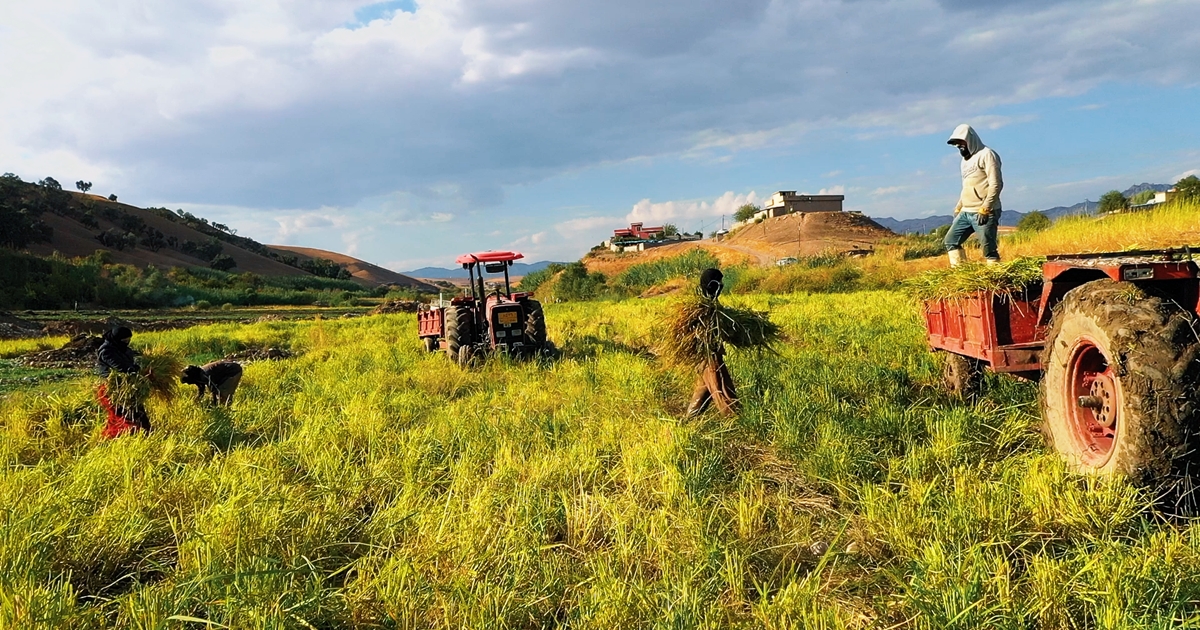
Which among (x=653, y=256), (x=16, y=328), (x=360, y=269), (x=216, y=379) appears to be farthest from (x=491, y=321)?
(x=360, y=269)

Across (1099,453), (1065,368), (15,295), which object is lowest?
(1099,453)

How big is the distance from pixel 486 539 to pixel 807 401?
2.87 meters

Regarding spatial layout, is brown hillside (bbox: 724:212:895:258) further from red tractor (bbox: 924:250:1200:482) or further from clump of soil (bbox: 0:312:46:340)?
red tractor (bbox: 924:250:1200:482)

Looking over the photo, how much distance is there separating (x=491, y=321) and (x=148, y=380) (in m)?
4.66

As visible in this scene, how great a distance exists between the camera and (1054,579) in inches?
89.7

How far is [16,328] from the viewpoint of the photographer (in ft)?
60.2

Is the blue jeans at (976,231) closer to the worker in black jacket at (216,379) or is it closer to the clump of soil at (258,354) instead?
the worker in black jacket at (216,379)

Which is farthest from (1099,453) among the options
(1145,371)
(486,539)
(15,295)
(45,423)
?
(15,295)

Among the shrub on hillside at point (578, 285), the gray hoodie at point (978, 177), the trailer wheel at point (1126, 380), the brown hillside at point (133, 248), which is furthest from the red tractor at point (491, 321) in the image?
the brown hillside at point (133, 248)

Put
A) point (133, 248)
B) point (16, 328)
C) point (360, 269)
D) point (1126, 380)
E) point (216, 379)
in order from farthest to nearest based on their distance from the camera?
point (360, 269) → point (133, 248) → point (16, 328) → point (216, 379) → point (1126, 380)

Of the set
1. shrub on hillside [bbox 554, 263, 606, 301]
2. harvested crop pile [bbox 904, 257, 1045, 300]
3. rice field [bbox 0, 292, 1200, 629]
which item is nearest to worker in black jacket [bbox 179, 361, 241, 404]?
rice field [bbox 0, 292, 1200, 629]

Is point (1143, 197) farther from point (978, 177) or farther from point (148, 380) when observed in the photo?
point (148, 380)

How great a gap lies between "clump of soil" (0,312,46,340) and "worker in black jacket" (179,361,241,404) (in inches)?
582

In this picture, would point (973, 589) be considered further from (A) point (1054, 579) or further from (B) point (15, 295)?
(B) point (15, 295)
